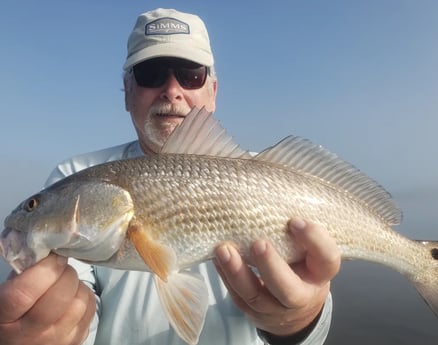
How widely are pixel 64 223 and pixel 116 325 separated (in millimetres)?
1408

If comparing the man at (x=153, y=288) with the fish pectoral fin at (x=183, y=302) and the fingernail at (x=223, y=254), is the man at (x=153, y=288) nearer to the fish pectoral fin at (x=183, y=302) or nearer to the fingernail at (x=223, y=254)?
the fingernail at (x=223, y=254)

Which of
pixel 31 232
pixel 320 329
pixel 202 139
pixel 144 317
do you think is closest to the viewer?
pixel 31 232

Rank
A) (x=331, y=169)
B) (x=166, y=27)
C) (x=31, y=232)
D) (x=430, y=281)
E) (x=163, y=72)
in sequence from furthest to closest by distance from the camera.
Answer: (x=166, y=27) → (x=163, y=72) → (x=430, y=281) → (x=331, y=169) → (x=31, y=232)

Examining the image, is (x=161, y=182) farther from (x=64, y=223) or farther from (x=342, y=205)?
(x=342, y=205)

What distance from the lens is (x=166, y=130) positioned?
4.14 m

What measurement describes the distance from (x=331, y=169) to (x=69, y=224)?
5.69 ft

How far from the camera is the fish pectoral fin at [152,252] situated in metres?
2.18

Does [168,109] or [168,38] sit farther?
[168,38]

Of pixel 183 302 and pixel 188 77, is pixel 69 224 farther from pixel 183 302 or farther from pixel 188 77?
pixel 188 77

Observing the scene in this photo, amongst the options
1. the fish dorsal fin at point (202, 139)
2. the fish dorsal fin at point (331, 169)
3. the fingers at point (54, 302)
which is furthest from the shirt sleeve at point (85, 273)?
the fish dorsal fin at point (331, 169)

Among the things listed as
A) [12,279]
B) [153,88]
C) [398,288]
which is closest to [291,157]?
[12,279]

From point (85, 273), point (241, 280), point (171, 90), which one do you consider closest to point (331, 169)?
point (241, 280)

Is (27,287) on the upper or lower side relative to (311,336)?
upper

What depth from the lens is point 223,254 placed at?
2.27 m
